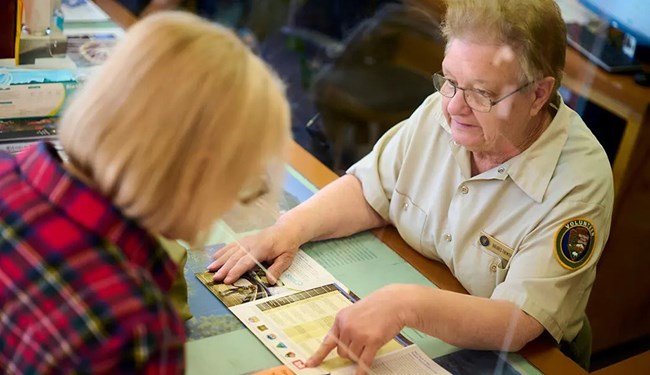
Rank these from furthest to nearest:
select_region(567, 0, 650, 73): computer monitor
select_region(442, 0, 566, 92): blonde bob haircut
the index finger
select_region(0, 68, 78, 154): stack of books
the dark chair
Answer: the dark chair → select_region(567, 0, 650, 73): computer monitor → select_region(0, 68, 78, 154): stack of books → select_region(442, 0, 566, 92): blonde bob haircut → the index finger

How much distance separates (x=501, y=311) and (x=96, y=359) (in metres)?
0.78

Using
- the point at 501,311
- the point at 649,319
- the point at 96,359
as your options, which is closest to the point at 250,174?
the point at 96,359

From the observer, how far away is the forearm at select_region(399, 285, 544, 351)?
4.32ft

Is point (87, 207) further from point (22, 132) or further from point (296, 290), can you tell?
point (22, 132)

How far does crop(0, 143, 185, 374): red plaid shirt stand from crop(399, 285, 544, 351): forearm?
0.55 metres

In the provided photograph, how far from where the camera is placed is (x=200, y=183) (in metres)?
0.85

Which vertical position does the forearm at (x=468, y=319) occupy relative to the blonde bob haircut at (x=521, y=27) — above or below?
below

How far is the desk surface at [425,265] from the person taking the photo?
4.54 ft

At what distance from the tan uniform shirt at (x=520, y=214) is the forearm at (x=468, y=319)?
27 millimetres

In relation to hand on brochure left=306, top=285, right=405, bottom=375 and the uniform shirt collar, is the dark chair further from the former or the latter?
the uniform shirt collar

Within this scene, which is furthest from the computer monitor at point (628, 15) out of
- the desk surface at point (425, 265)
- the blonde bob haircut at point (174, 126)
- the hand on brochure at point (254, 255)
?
the blonde bob haircut at point (174, 126)

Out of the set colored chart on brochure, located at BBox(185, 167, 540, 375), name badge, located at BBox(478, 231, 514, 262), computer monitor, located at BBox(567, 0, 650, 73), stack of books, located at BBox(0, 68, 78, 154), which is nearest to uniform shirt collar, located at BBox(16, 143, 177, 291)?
colored chart on brochure, located at BBox(185, 167, 540, 375)

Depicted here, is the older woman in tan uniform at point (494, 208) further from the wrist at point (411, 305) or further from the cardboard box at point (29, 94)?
the cardboard box at point (29, 94)

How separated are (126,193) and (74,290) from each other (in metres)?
0.11
